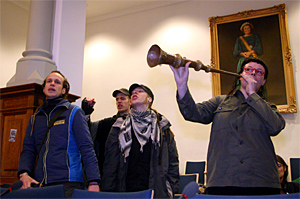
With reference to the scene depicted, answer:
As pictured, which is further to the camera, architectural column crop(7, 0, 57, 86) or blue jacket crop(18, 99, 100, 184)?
architectural column crop(7, 0, 57, 86)

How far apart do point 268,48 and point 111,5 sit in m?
4.11

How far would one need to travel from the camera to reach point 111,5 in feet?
26.5

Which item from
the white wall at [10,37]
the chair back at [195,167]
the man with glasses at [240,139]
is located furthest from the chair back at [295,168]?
the white wall at [10,37]

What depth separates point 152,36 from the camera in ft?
25.4

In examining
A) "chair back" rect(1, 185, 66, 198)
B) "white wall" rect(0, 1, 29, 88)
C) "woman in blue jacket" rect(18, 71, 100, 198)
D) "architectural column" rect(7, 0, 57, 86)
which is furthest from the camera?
"white wall" rect(0, 1, 29, 88)

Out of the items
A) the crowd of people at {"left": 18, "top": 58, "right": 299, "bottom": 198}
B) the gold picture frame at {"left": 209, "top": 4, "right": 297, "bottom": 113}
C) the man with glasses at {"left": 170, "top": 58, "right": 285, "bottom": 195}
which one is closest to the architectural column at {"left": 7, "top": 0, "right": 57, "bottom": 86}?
the crowd of people at {"left": 18, "top": 58, "right": 299, "bottom": 198}

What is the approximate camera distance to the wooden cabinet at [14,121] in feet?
10.4

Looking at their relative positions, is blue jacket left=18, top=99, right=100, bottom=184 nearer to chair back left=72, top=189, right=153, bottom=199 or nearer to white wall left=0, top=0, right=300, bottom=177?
chair back left=72, top=189, right=153, bottom=199

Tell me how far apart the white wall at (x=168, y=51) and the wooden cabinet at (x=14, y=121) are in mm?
4141

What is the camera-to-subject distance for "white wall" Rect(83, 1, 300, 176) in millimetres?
6602

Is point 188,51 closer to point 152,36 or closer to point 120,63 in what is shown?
point 152,36

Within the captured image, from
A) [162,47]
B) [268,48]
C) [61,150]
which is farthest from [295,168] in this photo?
[61,150]

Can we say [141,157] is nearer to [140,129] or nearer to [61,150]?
[140,129]

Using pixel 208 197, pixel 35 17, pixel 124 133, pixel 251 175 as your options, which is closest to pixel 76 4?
pixel 35 17
